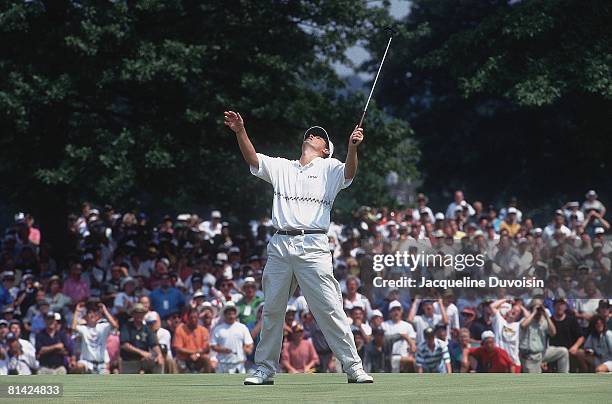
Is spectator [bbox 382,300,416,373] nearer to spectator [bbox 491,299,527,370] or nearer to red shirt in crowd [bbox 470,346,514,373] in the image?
red shirt in crowd [bbox 470,346,514,373]

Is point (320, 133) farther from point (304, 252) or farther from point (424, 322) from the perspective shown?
point (424, 322)

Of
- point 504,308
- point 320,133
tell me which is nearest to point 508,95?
point 504,308

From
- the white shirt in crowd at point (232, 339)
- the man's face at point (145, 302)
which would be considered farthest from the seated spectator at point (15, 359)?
the white shirt in crowd at point (232, 339)

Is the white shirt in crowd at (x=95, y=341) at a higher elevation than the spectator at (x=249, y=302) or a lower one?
lower

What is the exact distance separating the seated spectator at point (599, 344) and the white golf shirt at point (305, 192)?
8.81 m

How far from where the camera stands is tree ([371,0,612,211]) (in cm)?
2872

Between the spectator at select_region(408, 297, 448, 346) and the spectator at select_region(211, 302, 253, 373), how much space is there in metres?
2.40

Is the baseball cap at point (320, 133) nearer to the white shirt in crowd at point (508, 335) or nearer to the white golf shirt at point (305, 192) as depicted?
the white golf shirt at point (305, 192)

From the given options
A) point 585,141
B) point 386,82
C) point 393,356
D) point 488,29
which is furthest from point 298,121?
point 386,82

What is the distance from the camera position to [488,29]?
3039cm

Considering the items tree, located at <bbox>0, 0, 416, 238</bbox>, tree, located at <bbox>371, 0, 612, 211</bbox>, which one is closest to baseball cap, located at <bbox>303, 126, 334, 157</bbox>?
tree, located at <bbox>0, 0, 416, 238</bbox>

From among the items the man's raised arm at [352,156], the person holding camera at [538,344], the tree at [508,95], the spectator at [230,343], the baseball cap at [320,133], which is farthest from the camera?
the tree at [508,95]

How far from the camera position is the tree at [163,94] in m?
24.9

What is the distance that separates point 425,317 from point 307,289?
29.4ft
